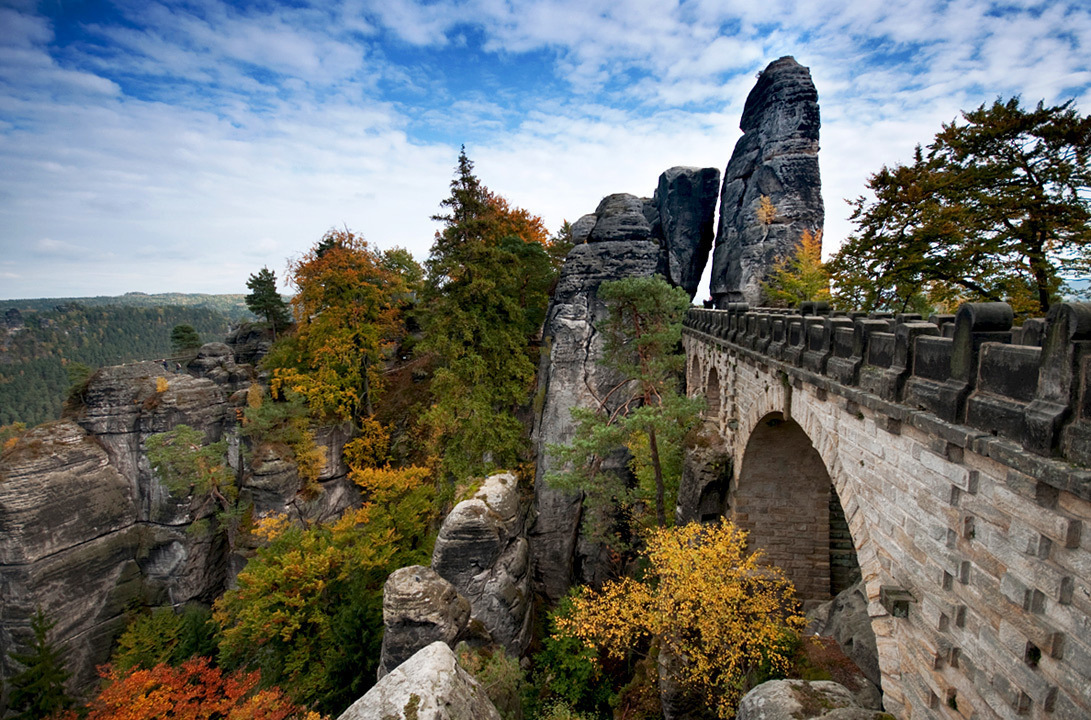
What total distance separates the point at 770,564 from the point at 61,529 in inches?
1074

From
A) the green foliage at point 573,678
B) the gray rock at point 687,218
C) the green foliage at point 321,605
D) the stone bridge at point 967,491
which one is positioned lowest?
the green foliage at point 573,678

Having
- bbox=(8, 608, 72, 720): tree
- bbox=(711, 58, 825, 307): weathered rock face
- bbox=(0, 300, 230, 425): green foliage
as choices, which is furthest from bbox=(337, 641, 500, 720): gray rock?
bbox=(0, 300, 230, 425): green foliage

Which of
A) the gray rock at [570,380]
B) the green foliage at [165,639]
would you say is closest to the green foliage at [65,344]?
the green foliage at [165,639]

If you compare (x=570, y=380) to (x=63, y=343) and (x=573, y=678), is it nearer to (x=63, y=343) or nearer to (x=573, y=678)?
(x=573, y=678)

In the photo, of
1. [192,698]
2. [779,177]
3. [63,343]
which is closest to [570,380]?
[779,177]

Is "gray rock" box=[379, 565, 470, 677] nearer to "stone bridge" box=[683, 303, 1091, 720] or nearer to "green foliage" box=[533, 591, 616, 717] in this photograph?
"green foliage" box=[533, 591, 616, 717]

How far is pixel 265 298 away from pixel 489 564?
1039 inches

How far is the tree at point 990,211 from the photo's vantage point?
9984 millimetres

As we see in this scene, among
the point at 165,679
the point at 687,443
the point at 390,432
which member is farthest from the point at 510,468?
the point at 165,679

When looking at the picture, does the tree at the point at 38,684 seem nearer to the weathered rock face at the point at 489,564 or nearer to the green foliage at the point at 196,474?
the green foliage at the point at 196,474

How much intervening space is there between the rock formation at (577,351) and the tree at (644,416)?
3587 mm

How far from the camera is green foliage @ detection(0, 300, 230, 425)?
188ft

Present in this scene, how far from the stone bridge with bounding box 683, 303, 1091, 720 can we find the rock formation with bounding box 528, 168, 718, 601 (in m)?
12.0

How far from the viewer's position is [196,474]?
68.1 feet
